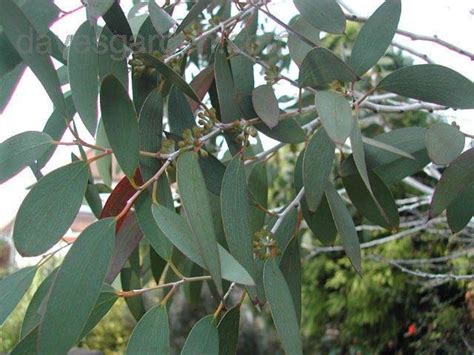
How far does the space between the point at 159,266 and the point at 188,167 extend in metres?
0.43

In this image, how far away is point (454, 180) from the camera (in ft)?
2.49

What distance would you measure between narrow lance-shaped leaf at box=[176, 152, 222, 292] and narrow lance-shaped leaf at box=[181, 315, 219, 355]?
0.36ft

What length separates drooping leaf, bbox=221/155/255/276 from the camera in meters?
0.64

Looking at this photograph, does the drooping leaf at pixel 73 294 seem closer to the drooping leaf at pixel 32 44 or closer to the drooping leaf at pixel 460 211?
the drooping leaf at pixel 32 44

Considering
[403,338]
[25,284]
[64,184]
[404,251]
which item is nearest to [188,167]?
[64,184]

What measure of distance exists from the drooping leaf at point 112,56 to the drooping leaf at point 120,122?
0.33 feet

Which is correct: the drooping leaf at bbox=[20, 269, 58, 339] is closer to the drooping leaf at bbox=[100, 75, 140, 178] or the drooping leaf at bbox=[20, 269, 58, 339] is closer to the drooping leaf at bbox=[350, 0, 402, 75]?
the drooping leaf at bbox=[100, 75, 140, 178]

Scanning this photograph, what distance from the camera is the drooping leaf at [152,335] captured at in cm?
63

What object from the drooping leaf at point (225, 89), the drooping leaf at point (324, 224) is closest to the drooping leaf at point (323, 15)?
the drooping leaf at point (225, 89)

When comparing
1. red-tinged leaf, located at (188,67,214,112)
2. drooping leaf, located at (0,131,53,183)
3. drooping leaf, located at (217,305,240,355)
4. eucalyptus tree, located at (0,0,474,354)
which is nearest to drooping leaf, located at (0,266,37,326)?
eucalyptus tree, located at (0,0,474,354)

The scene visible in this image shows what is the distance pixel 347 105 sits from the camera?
64cm

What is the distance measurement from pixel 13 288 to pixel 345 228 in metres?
0.36

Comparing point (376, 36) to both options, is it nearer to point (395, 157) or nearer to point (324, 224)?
point (395, 157)

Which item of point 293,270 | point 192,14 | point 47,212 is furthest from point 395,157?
point 47,212
